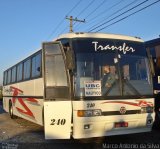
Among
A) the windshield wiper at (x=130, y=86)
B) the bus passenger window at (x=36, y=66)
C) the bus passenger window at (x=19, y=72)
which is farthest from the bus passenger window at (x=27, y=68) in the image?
the windshield wiper at (x=130, y=86)

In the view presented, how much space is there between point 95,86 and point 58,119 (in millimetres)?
1267

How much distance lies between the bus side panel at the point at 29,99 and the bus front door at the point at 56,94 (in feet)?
3.77

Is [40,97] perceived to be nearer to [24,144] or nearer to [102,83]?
[24,144]

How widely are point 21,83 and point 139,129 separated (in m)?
6.40

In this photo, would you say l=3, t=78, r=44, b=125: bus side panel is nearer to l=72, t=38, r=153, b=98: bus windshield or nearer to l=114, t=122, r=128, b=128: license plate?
l=72, t=38, r=153, b=98: bus windshield

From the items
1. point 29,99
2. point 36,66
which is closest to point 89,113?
point 36,66

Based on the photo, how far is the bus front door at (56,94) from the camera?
27.6 feet

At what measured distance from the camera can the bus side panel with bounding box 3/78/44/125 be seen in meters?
10.4

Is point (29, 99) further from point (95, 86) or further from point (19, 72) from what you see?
point (95, 86)

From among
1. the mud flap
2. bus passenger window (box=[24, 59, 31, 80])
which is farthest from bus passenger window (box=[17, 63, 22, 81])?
the mud flap

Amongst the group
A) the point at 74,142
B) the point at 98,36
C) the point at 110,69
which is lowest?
the point at 74,142

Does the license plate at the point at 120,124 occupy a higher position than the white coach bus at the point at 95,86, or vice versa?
the white coach bus at the point at 95,86

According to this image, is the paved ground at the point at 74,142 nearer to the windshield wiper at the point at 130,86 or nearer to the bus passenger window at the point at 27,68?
the windshield wiper at the point at 130,86

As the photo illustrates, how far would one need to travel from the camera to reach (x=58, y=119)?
8430 millimetres
